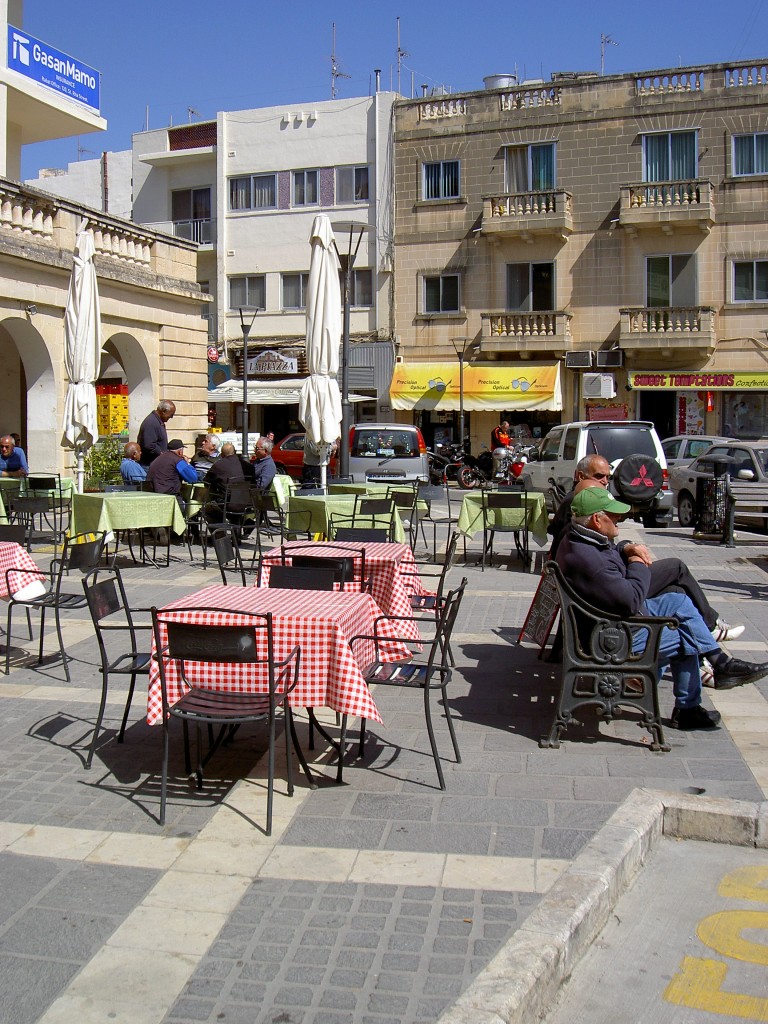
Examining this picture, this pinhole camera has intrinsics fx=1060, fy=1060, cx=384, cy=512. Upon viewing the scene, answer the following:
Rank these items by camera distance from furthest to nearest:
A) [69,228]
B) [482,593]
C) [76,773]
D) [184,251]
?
[184,251], [69,228], [482,593], [76,773]

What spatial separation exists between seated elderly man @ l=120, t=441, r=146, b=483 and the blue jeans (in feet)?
31.1

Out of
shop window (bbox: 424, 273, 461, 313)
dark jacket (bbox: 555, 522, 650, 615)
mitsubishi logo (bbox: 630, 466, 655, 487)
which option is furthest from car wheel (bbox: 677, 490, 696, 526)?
shop window (bbox: 424, 273, 461, 313)

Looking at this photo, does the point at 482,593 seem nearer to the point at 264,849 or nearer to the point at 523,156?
the point at 264,849

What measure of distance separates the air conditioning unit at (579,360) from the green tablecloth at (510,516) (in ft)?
64.2

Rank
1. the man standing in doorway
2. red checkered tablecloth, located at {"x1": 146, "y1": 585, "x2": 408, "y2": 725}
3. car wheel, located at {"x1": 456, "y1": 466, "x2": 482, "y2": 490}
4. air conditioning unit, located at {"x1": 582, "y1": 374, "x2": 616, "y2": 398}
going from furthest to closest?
1. air conditioning unit, located at {"x1": 582, "y1": 374, "x2": 616, "y2": 398}
2. car wheel, located at {"x1": 456, "y1": 466, "x2": 482, "y2": 490}
3. the man standing in doorway
4. red checkered tablecloth, located at {"x1": 146, "y1": 585, "x2": 408, "y2": 725}

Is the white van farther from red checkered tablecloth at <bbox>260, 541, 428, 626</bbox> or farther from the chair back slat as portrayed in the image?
the chair back slat

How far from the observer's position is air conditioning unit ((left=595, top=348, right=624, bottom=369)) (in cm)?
3114

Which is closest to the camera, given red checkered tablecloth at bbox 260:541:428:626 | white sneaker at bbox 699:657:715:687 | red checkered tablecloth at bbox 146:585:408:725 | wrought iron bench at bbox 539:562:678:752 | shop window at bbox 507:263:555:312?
red checkered tablecloth at bbox 146:585:408:725

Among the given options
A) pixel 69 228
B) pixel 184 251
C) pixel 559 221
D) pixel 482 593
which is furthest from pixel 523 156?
pixel 482 593

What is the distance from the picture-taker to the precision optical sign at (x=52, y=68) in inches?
831

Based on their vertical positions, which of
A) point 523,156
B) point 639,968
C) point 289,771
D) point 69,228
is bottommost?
point 639,968

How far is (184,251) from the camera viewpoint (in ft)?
68.5

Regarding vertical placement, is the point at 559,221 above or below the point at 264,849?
above

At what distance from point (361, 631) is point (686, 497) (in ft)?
47.9
